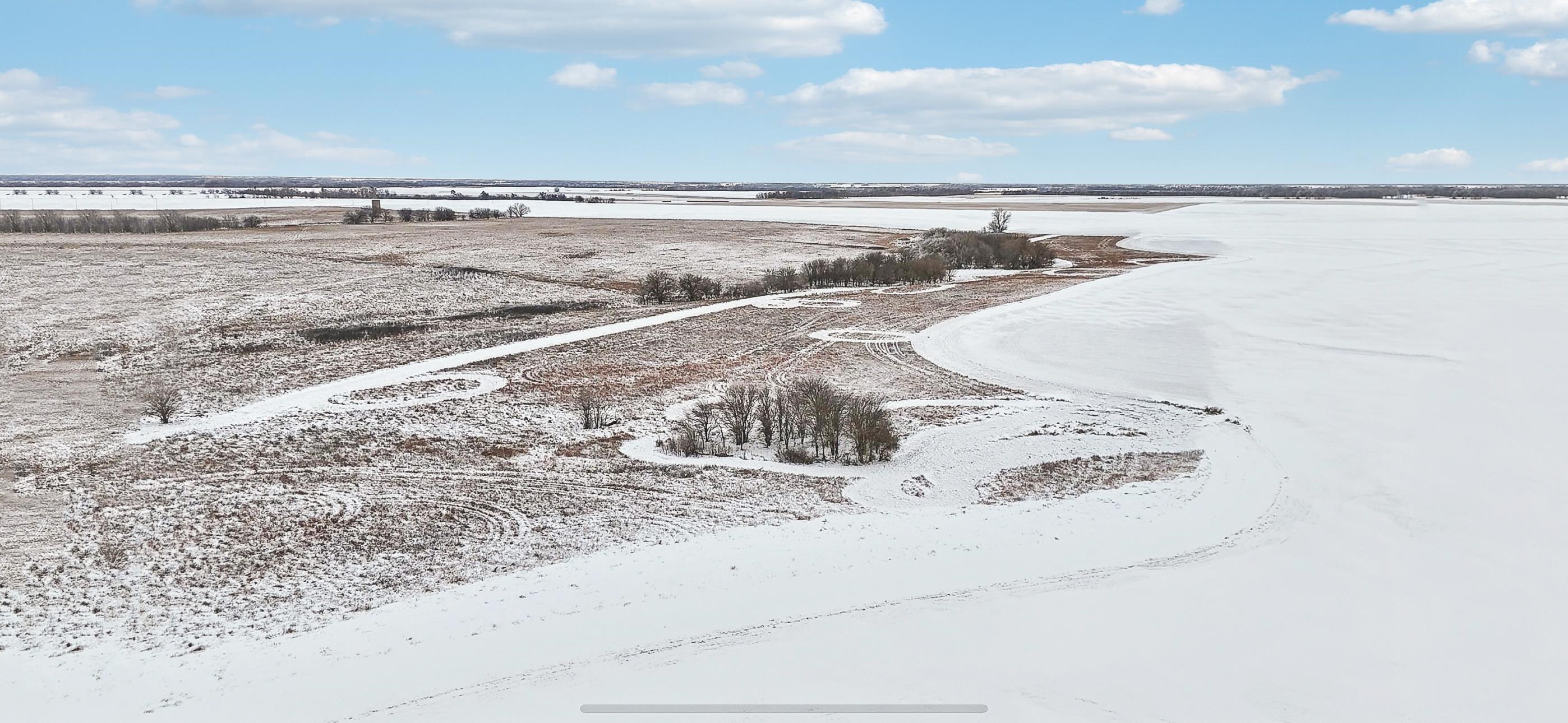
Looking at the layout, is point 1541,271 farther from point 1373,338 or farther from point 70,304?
point 70,304

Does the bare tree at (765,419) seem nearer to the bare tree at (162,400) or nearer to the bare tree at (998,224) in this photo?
the bare tree at (162,400)

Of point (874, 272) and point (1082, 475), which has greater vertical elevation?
point (874, 272)

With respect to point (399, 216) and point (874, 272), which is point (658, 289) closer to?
point (874, 272)

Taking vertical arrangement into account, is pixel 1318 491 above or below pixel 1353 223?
below

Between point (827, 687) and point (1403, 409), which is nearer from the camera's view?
point (827, 687)

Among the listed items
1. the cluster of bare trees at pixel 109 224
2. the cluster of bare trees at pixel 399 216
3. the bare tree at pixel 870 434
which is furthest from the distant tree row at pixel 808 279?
the cluster of bare trees at pixel 399 216

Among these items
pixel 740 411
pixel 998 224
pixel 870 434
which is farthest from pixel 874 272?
pixel 870 434

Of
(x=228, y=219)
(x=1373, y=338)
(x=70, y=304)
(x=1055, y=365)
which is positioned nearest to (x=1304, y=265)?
(x=1373, y=338)
